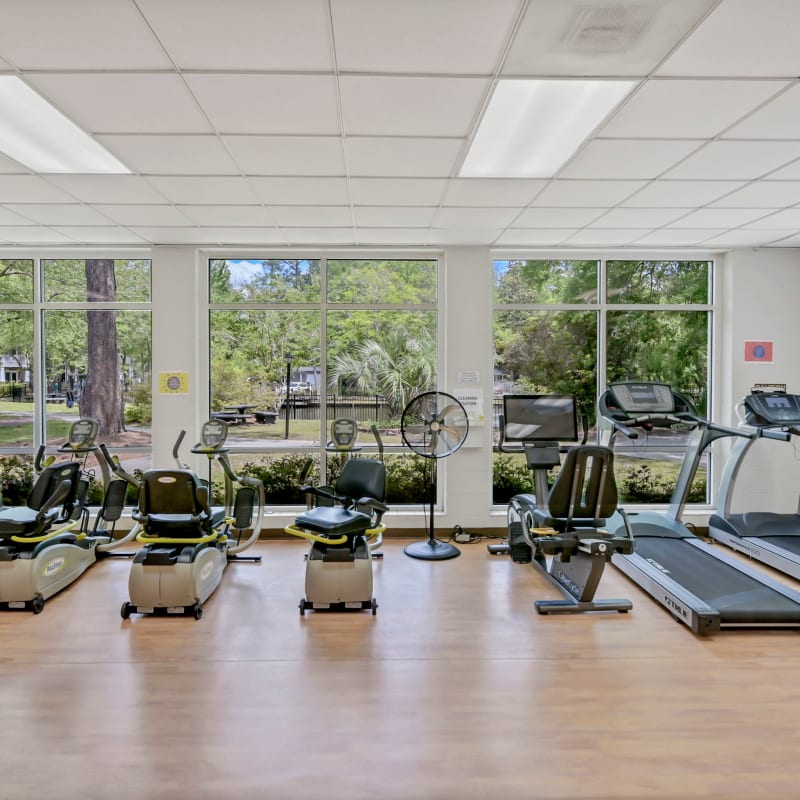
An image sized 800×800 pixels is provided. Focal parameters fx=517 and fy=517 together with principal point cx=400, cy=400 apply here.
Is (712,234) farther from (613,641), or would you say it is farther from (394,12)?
(394,12)

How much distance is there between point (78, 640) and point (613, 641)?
11.3ft

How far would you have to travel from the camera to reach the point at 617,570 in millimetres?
4664

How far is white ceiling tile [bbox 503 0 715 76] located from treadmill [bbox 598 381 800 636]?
3.05m

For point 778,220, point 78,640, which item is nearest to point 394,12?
point 78,640

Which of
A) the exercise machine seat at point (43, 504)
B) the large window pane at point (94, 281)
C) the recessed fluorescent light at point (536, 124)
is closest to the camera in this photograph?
the recessed fluorescent light at point (536, 124)

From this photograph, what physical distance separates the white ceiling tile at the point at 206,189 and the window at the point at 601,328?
2939 mm

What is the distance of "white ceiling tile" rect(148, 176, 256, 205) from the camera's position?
3.62 metres

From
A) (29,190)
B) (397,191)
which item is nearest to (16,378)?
(29,190)

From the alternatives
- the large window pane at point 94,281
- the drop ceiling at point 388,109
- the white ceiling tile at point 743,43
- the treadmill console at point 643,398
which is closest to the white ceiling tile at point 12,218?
the drop ceiling at point 388,109

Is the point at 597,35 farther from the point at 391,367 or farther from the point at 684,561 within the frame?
the point at 684,561

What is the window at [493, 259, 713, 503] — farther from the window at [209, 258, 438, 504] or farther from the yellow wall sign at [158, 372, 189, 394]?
the yellow wall sign at [158, 372, 189, 394]

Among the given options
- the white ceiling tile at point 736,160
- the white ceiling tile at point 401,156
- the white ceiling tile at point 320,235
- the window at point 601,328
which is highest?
the white ceiling tile at point 320,235

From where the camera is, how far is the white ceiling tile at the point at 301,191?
3641 mm

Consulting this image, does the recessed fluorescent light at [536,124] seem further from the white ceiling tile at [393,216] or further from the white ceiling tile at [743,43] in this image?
the white ceiling tile at [393,216]
